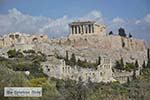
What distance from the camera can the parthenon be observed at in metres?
25.1

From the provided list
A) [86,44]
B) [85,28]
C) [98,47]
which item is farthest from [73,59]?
[85,28]

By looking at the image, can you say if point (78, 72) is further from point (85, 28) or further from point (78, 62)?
point (85, 28)

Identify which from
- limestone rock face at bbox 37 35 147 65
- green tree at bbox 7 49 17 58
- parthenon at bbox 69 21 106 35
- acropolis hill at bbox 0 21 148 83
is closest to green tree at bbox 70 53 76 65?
acropolis hill at bbox 0 21 148 83

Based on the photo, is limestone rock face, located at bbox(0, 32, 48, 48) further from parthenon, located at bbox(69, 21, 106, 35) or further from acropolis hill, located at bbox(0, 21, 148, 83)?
parthenon, located at bbox(69, 21, 106, 35)

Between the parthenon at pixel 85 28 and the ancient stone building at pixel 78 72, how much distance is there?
401 centimetres

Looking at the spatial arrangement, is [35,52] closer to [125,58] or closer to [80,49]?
[80,49]

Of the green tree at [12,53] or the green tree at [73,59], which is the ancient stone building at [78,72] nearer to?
the green tree at [73,59]

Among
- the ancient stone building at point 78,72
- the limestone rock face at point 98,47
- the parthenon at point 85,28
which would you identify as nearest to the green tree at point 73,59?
the limestone rock face at point 98,47

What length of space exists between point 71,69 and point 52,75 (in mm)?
1708

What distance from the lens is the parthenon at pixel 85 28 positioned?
25078 mm

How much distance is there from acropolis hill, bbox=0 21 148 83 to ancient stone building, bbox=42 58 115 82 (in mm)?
1373

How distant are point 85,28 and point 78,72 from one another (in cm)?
639

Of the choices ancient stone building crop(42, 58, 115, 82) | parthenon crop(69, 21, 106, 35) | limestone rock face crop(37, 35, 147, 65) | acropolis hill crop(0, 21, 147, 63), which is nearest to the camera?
ancient stone building crop(42, 58, 115, 82)

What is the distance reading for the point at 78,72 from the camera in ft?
62.3
